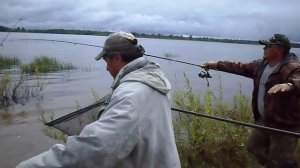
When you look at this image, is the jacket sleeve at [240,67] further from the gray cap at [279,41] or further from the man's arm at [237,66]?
the gray cap at [279,41]

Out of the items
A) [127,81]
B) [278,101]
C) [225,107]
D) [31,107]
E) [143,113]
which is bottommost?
[31,107]

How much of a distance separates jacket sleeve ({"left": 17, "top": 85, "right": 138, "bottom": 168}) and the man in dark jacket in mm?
3112

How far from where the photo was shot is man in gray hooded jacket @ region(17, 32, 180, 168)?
2.00m

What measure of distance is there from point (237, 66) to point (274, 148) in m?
1.39

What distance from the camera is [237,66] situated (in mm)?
5855

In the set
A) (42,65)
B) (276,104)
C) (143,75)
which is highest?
(143,75)

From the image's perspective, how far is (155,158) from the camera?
2.33 metres

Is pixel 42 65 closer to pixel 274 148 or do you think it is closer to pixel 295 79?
pixel 274 148

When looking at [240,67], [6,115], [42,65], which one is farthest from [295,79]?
[42,65]

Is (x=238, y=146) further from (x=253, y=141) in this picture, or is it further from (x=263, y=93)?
(x=263, y=93)

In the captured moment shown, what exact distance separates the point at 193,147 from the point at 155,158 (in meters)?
4.52

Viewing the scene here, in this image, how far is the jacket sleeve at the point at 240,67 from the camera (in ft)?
18.7

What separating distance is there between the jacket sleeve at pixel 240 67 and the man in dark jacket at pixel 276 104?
0.12 m

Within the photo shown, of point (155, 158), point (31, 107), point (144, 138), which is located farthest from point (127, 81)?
point (31, 107)
